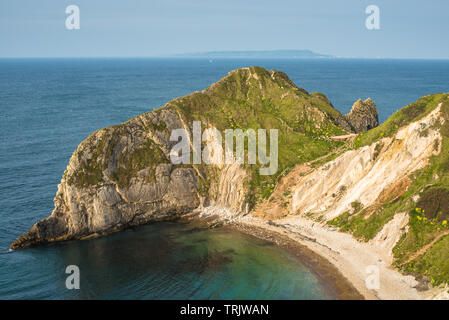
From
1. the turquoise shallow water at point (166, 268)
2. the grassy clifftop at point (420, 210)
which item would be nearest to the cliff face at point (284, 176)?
the grassy clifftop at point (420, 210)

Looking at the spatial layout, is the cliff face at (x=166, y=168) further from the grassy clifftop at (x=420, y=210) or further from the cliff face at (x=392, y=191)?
the grassy clifftop at (x=420, y=210)

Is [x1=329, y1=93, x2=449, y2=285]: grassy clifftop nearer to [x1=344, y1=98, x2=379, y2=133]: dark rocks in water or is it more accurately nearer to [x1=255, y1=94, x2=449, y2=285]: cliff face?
[x1=255, y1=94, x2=449, y2=285]: cliff face

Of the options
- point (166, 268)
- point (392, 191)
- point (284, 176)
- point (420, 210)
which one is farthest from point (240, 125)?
point (420, 210)

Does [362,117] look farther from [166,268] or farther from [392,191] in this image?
[166,268]

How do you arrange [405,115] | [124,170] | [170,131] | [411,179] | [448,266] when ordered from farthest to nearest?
[170,131], [124,170], [405,115], [411,179], [448,266]

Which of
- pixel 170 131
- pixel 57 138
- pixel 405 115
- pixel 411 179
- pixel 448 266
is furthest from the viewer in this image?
pixel 57 138
